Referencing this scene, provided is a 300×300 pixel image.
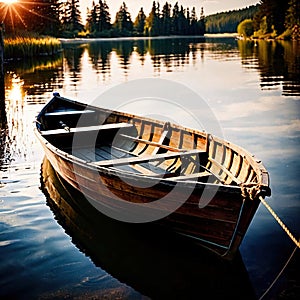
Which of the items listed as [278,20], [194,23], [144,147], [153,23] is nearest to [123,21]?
[153,23]

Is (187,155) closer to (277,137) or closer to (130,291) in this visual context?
(130,291)

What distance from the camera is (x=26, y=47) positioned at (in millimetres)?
41062

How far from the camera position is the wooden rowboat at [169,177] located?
6094 millimetres

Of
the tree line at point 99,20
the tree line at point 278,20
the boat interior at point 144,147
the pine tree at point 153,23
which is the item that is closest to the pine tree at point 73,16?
the tree line at point 99,20

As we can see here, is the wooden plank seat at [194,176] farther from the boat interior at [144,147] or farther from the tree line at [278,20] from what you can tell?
the tree line at [278,20]

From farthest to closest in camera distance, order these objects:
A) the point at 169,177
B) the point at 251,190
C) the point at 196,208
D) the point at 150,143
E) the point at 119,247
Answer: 1. the point at 150,143
2. the point at 169,177
3. the point at 119,247
4. the point at 196,208
5. the point at 251,190

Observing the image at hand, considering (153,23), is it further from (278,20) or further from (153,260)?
(153,260)

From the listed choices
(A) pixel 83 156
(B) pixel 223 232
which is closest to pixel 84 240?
(B) pixel 223 232

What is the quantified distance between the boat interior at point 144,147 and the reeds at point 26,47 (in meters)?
27.1

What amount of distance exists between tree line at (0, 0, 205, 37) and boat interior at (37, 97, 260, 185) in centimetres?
4505

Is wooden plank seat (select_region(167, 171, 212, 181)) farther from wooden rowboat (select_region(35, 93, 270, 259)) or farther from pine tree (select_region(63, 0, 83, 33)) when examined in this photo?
pine tree (select_region(63, 0, 83, 33))

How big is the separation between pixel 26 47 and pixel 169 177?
1419 inches

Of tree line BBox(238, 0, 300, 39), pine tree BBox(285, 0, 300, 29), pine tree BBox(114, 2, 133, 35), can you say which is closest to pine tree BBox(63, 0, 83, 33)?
pine tree BBox(114, 2, 133, 35)

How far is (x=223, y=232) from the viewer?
6.27m
